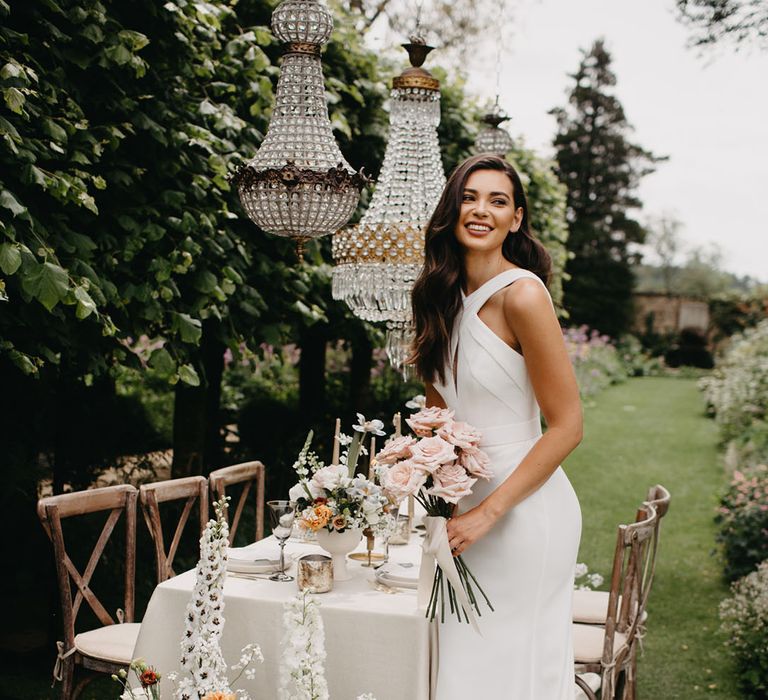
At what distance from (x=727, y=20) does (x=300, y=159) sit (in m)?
3.10

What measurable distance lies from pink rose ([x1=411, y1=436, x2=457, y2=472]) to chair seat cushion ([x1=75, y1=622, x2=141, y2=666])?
5.52ft

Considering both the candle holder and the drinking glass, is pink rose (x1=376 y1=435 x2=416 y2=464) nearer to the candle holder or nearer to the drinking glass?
the candle holder

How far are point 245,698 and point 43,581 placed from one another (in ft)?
13.5

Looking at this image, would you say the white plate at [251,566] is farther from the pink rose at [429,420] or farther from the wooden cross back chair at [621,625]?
the wooden cross back chair at [621,625]

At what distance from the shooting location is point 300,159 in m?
3.36

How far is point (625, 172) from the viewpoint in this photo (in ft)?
126

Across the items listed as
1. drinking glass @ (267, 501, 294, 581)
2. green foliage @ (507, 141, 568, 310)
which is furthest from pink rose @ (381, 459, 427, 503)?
green foliage @ (507, 141, 568, 310)

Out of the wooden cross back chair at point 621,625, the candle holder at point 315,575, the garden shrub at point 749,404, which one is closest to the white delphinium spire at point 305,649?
the candle holder at point 315,575

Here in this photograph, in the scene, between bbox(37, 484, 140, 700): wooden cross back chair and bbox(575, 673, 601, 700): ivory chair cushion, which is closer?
bbox(37, 484, 140, 700): wooden cross back chair

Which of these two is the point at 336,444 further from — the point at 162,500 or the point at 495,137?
the point at 495,137

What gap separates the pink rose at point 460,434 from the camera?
8.13 feet

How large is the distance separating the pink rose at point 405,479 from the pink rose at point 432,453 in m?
0.03

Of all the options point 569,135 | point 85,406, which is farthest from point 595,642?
point 569,135

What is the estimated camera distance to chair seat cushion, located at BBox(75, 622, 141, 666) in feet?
11.1
